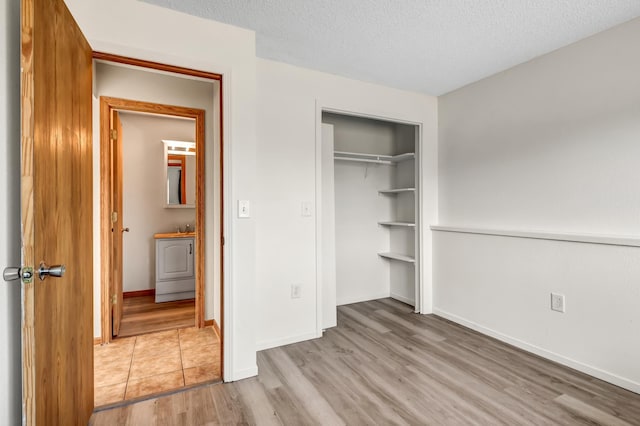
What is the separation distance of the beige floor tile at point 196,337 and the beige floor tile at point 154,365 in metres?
0.19

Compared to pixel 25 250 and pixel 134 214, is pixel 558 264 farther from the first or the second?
pixel 134 214

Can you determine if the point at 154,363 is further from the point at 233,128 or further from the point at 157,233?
the point at 157,233

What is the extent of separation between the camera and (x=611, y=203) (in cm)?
214

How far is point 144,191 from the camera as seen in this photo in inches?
162

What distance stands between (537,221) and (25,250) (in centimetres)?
313

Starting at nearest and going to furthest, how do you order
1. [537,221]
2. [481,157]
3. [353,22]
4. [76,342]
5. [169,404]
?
[76,342] → [169,404] → [353,22] → [537,221] → [481,157]

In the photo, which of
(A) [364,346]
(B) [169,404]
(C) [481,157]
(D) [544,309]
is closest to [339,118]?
(C) [481,157]

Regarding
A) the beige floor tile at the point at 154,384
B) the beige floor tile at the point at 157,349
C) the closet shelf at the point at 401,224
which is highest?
the closet shelf at the point at 401,224

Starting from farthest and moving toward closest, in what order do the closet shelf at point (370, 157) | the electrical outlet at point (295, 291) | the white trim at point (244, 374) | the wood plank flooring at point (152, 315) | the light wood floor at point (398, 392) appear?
A: the closet shelf at point (370, 157) → the wood plank flooring at point (152, 315) → the electrical outlet at point (295, 291) → the white trim at point (244, 374) → the light wood floor at point (398, 392)

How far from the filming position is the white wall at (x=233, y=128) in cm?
197

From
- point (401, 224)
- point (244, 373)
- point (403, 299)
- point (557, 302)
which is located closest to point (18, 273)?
point (244, 373)

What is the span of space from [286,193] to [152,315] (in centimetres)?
A: 209

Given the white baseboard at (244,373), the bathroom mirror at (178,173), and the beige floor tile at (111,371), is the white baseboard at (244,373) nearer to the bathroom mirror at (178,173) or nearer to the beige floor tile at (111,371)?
the beige floor tile at (111,371)

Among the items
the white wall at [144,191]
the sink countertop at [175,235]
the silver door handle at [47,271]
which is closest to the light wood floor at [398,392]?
the silver door handle at [47,271]
